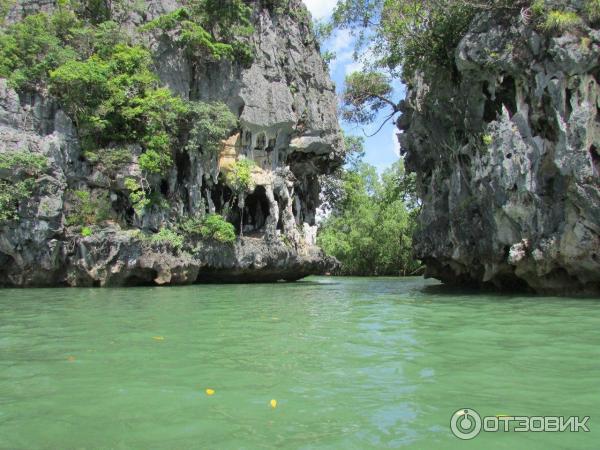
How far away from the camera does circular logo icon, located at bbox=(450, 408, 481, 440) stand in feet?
10.2

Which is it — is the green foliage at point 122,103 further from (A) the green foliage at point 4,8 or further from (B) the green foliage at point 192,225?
(A) the green foliage at point 4,8

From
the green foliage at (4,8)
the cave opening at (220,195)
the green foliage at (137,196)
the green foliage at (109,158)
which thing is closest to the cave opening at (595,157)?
the green foliage at (137,196)

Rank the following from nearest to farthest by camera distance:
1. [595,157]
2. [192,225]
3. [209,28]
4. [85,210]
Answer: [595,157] < [85,210] < [192,225] < [209,28]

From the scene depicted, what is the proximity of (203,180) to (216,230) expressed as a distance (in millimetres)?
3036

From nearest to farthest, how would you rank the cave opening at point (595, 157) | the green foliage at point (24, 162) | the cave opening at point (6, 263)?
1. the cave opening at point (595, 157)
2. the green foliage at point (24, 162)
3. the cave opening at point (6, 263)

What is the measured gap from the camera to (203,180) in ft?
71.5

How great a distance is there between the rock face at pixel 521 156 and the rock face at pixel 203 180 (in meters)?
8.37

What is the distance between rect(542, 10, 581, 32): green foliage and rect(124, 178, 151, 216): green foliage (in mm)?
13933

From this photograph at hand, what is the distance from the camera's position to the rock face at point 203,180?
1722 centimetres

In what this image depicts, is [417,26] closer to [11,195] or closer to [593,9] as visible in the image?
[593,9]

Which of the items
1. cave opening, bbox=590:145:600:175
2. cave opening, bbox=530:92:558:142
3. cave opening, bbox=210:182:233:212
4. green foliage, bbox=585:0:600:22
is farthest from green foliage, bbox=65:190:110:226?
green foliage, bbox=585:0:600:22

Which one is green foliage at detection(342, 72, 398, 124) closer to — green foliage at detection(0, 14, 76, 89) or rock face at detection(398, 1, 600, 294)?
rock face at detection(398, 1, 600, 294)

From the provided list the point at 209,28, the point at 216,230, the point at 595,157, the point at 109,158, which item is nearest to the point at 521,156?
the point at 595,157

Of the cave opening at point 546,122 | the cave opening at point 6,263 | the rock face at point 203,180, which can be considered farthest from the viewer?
the cave opening at point 6,263
